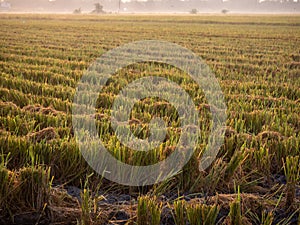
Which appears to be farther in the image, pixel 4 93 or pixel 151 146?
pixel 4 93

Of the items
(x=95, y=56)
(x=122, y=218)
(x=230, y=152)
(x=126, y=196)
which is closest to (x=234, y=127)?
(x=230, y=152)

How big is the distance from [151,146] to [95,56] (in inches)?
294

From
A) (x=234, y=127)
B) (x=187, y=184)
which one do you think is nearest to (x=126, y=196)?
(x=187, y=184)

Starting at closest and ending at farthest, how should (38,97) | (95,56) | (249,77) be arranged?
1. (38,97)
2. (249,77)
3. (95,56)

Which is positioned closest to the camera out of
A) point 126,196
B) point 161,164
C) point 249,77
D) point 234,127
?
point 126,196

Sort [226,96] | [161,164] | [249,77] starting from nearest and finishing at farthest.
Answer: [161,164], [226,96], [249,77]

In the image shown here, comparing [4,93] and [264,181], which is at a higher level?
[4,93]

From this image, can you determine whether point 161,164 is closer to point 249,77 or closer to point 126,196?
point 126,196

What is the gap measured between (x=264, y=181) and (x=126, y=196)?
1.09m

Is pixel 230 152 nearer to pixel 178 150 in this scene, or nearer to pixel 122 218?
pixel 178 150

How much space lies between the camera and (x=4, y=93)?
4652mm

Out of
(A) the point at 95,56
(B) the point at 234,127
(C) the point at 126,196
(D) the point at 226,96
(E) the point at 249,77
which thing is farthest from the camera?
(A) the point at 95,56

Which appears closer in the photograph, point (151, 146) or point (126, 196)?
point (126, 196)

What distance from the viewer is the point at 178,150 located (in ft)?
8.32
